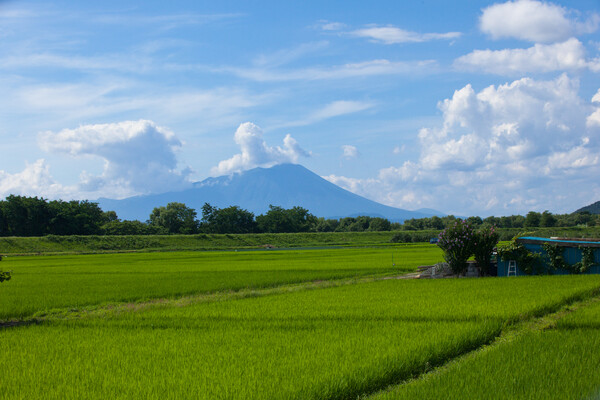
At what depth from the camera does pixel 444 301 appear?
1348 centimetres

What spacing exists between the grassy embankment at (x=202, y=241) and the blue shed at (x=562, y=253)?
42.6 meters

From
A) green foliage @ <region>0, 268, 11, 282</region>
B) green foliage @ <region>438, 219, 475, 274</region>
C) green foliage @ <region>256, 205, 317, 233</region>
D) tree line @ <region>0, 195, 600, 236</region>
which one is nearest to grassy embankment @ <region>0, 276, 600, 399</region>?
green foliage @ <region>0, 268, 11, 282</region>

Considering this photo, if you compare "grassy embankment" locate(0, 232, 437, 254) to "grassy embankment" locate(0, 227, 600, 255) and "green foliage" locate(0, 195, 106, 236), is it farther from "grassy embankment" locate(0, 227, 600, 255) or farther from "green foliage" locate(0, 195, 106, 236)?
"green foliage" locate(0, 195, 106, 236)

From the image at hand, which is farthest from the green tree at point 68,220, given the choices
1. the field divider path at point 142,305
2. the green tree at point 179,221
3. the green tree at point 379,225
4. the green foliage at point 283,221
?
the field divider path at point 142,305

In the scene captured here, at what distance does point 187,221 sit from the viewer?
123m

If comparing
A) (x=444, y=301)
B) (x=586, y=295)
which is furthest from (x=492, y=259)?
(x=444, y=301)

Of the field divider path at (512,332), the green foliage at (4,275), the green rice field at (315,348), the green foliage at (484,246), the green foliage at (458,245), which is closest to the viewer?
the green rice field at (315,348)

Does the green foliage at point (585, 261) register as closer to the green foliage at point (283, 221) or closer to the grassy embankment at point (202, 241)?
the grassy embankment at point (202, 241)

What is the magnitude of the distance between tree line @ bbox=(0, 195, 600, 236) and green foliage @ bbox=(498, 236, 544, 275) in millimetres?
60650

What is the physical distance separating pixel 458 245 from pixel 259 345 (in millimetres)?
15849

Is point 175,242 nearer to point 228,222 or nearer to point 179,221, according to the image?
point 228,222

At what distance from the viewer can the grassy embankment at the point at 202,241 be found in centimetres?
7381

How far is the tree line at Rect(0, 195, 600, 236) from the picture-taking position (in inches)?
3695

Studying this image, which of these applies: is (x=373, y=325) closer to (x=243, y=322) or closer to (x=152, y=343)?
(x=243, y=322)
